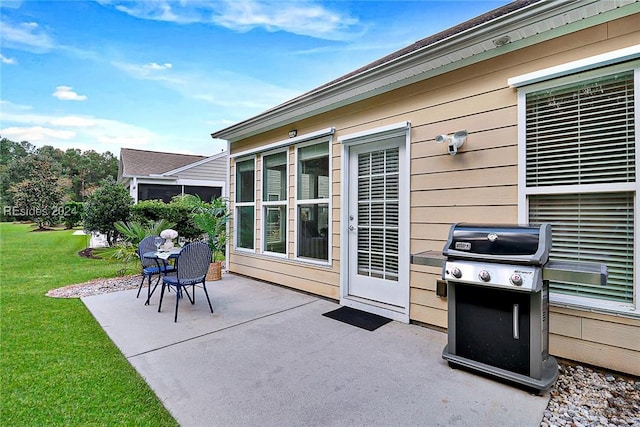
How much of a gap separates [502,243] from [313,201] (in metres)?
2.77

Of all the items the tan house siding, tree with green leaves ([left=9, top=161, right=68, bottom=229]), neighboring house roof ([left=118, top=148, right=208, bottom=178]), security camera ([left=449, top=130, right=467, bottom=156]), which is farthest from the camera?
tree with green leaves ([left=9, top=161, right=68, bottom=229])

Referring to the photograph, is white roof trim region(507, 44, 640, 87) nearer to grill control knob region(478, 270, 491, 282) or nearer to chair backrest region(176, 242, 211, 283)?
grill control knob region(478, 270, 491, 282)

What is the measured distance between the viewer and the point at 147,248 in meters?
4.55

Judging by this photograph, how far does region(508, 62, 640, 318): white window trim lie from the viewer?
217 centimetres

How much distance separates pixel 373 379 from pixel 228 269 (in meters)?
4.59

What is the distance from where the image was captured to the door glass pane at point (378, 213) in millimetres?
3604

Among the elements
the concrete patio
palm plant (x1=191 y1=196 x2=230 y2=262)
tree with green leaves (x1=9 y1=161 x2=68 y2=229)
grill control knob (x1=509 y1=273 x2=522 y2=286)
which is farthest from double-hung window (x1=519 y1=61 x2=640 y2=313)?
tree with green leaves (x1=9 y1=161 x2=68 y2=229)

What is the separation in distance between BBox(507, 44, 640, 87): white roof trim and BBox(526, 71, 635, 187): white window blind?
0.11m

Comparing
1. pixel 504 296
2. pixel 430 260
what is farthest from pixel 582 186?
pixel 430 260

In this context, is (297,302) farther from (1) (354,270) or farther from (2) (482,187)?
(2) (482,187)

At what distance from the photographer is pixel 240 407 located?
6.16 ft

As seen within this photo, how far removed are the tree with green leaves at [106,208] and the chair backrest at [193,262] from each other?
20.2ft

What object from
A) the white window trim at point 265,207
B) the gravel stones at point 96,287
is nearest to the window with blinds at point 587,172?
the white window trim at point 265,207

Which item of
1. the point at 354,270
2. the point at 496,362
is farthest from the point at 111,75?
the point at 496,362
